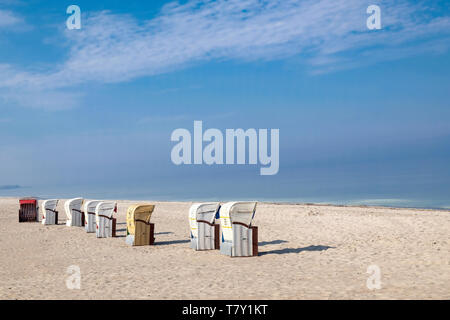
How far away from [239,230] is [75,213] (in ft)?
46.0

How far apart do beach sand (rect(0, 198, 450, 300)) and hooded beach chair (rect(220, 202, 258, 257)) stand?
1.40 ft

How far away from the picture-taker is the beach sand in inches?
388

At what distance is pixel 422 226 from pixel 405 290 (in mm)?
13466

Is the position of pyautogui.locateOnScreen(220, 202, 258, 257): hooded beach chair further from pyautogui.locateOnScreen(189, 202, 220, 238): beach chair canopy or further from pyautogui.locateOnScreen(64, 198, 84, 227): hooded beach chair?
pyautogui.locateOnScreen(64, 198, 84, 227): hooded beach chair

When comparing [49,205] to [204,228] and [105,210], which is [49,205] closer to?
[105,210]

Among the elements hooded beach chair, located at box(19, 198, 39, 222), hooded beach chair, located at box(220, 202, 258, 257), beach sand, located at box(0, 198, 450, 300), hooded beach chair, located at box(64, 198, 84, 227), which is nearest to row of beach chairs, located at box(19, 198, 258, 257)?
hooded beach chair, located at box(220, 202, 258, 257)

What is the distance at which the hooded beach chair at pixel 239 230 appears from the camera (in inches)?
574

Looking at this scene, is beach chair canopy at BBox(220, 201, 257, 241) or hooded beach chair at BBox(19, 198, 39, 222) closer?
beach chair canopy at BBox(220, 201, 257, 241)

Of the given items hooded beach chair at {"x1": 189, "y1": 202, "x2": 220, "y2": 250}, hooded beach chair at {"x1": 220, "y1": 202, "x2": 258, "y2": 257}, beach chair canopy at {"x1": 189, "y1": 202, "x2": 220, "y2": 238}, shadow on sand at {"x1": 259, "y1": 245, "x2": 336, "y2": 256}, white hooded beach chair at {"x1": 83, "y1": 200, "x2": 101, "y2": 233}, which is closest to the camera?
hooded beach chair at {"x1": 220, "y1": 202, "x2": 258, "y2": 257}

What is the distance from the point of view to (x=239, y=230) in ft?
48.1

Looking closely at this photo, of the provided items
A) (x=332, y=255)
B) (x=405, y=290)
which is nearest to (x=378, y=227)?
(x=332, y=255)
